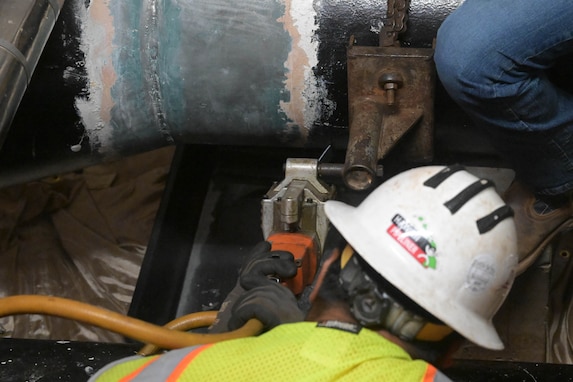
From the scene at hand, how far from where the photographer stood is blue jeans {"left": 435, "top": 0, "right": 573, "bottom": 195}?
4.38 feet

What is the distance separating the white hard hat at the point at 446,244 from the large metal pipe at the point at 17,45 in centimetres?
65

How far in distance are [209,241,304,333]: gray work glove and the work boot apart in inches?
21.6

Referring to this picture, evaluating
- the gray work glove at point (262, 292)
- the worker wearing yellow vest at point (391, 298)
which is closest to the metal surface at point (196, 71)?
the gray work glove at point (262, 292)

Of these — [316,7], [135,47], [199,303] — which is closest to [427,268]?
[316,7]

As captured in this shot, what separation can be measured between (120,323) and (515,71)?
2.54 ft

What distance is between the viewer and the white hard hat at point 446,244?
1176 millimetres

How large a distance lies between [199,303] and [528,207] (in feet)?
2.96

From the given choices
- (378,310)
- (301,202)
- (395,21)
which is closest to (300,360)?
(378,310)

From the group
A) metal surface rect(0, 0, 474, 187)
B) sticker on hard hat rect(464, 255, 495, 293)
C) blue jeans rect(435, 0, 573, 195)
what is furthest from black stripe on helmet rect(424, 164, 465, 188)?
metal surface rect(0, 0, 474, 187)

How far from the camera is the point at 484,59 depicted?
1.38m

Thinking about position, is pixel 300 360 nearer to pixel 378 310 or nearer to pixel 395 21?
pixel 378 310

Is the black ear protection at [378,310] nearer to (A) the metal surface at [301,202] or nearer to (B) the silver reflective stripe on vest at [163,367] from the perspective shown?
(B) the silver reflective stripe on vest at [163,367]

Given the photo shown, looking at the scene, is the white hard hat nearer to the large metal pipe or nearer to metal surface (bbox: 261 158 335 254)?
metal surface (bbox: 261 158 335 254)

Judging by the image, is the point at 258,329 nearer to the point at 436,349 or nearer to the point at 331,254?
the point at 331,254
